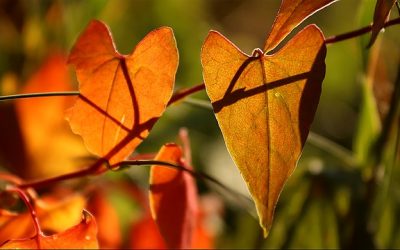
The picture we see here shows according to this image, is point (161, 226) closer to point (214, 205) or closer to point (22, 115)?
point (214, 205)

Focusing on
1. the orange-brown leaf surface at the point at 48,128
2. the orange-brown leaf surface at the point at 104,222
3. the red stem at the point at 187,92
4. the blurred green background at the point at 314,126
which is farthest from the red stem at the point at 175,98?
the orange-brown leaf surface at the point at 48,128

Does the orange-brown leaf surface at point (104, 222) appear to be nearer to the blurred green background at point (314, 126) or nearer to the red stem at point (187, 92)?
the blurred green background at point (314, 126)

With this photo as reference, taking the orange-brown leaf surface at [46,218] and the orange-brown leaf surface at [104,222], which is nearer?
the orange-brown leaf surface at [46,218]

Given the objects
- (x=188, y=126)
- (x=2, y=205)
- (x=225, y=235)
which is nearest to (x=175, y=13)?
→ (x=188, y=126)

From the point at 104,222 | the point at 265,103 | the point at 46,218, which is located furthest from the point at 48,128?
the point at 265,103

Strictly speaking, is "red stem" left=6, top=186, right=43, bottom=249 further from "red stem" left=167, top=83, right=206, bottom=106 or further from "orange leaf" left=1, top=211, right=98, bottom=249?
"red stem" left=167, top=83, right=206, bottom=106

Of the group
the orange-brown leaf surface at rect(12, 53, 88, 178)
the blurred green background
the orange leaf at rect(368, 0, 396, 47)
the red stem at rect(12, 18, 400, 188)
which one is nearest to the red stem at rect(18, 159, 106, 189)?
the red stem at rect(12, 18, 400, 188)
